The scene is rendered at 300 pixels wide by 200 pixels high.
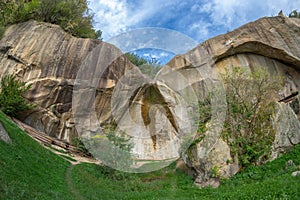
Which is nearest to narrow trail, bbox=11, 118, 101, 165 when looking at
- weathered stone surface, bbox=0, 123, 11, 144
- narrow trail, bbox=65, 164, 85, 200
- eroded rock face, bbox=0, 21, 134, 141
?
eroded rock face, bbox=0, 21, 134, 141

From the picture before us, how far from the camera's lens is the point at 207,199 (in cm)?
1148

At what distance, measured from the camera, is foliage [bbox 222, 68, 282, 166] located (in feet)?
52.5

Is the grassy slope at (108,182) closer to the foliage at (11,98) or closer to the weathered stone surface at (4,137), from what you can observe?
the weathered stone surface at (4,137)

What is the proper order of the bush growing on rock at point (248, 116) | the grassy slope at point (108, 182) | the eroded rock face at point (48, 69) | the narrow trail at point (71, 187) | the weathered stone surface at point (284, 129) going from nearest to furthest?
the grassy slope at point (108, 182) < the narrow trail at point (71, 187) < the bush growing on rock at point (248, 116) < the weathered stone surface at point (284, 129) < the eroded rock face at point (48, 69)

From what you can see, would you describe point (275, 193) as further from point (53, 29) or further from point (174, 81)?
point (53, 29)

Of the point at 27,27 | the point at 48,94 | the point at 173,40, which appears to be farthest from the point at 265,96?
the point at 27,27

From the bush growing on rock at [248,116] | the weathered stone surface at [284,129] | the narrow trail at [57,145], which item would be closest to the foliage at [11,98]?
the narrow trail at [57,145]

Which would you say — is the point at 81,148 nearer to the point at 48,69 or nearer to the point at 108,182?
the point at 48,69

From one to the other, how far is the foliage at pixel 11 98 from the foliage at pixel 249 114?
617 inches

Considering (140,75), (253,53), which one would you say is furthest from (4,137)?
(253,53)

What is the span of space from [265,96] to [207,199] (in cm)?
955

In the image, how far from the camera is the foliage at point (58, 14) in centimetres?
2711

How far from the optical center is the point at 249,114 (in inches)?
689

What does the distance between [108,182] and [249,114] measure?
977 centimetres
